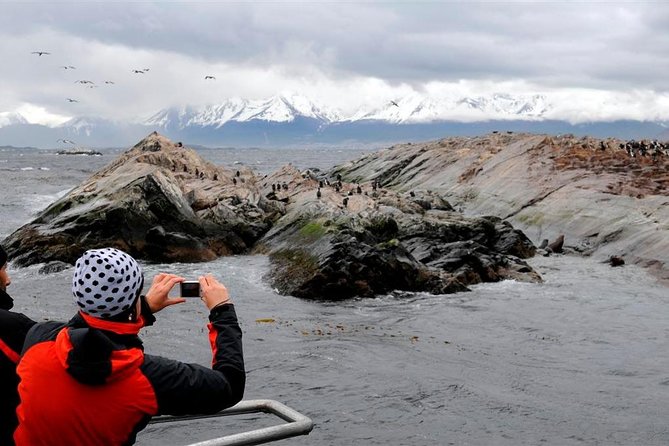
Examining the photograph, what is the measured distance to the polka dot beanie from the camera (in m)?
3.41

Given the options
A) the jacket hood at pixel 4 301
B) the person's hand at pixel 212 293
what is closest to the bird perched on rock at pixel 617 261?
the person's hand at pixel 212 293

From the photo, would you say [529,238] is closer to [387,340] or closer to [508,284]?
[508,284]

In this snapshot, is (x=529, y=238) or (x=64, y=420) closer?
(x=64, y=420)

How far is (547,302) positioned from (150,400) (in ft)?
59.2

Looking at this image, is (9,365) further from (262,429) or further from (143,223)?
(143,223)

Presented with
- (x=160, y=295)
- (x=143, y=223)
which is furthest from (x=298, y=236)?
(x=160, y=295)

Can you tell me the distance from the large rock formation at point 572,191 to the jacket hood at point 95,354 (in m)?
22.9

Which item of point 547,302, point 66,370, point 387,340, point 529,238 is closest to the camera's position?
point 66,370

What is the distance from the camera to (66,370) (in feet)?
10.8

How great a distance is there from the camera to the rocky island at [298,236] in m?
20.6

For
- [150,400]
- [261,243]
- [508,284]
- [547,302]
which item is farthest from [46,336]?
[261,243]

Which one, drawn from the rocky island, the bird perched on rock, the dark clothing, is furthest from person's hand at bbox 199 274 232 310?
the bird perched on rock

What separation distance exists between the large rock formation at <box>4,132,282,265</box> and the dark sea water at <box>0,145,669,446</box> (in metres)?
1.37

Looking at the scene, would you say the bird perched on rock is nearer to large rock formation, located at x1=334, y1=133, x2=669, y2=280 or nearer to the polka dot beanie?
large rock formation, located at x1=334, y1=133, x2=669, y2=280
